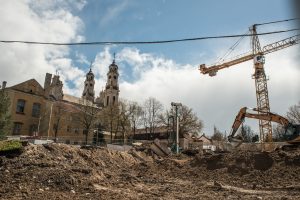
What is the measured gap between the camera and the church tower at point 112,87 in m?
96.3

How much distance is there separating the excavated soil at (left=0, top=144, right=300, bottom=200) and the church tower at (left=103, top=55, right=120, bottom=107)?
232 feet

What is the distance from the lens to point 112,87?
9650 cm

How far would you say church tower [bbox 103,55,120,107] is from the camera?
9631 cm

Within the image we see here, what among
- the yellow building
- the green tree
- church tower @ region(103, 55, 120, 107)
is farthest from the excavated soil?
church tower @ region(103, 55, 120, 107)

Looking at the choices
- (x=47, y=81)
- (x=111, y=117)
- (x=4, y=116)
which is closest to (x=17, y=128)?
(x=4, y=116)

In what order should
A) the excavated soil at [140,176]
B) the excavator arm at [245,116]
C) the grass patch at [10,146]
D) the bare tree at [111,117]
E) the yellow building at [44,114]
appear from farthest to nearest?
the bare tree at [111,117] < the yellow building at [44,114] < the excavator arm at [245,116] < the grass patch at [10,146] < the excavated soil at [140,176]

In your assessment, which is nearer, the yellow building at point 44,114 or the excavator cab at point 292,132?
the excavator cab at point 292,132

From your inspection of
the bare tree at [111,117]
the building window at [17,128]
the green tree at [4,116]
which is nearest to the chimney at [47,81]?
the building window at [17,128]

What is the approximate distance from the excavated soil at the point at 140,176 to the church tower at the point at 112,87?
70848mm

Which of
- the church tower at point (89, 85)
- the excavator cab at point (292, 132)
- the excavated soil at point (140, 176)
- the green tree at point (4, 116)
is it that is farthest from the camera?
the church tower at point (89, 85)

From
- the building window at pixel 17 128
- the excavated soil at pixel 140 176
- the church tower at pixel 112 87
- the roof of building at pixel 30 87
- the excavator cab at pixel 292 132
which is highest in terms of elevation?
the church tower at pixel 112 87

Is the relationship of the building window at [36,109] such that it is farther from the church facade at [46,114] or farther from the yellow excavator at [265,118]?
the yellow excavator at [265,118]

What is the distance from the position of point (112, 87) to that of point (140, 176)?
262ft

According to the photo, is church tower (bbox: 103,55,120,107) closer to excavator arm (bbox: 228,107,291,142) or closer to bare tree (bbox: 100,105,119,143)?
bare tree (bbox: 100,105,119,143)
